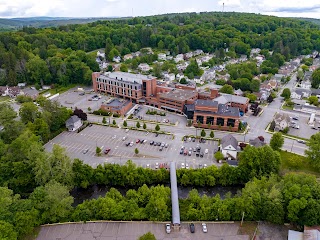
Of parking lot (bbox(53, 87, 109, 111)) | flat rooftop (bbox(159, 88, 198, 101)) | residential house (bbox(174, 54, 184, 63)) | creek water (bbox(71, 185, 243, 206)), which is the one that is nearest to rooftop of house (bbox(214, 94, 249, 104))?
flat rooftop (bbox(159, 88, 198, 101))

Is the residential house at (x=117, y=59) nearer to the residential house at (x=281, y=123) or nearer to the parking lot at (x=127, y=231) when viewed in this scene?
the residential house at (x=281, y=123)

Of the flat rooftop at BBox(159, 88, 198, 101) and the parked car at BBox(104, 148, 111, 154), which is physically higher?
the flat rooftop at BBox(159, 88, 198, 101)

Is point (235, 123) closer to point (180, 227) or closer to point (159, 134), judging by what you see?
point (159, 134)

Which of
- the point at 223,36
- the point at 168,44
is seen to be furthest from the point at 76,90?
the point at 223,36

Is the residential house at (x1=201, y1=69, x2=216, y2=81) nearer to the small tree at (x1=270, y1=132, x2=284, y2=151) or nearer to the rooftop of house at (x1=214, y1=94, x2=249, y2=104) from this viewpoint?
the rooftop of house at (x1=214, y1=94, x2=249, y2=104)

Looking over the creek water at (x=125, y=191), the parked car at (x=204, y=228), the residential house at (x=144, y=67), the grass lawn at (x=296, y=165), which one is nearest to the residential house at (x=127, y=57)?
the residential house at (x=144, y=67)

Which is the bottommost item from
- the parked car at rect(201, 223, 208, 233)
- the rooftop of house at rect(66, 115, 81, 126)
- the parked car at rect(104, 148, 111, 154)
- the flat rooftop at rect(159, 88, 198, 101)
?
the parked car at rect(201, 223, 208, 233)

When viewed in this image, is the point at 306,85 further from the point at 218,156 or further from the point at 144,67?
the point at 218,156
